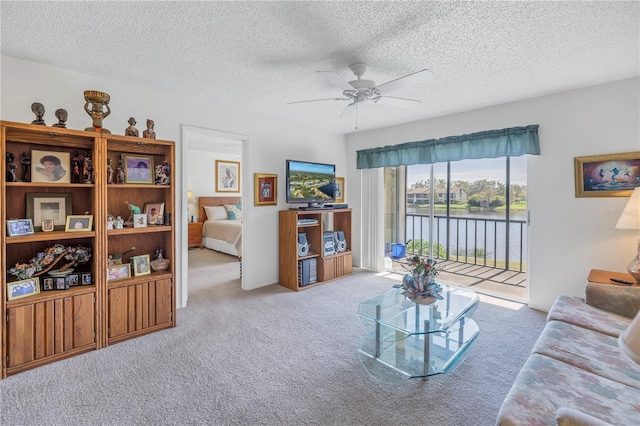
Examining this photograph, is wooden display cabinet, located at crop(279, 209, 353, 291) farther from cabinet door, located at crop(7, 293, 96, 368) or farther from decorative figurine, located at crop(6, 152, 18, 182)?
decorative figurine, located at crop(6, 152, 18, 182)

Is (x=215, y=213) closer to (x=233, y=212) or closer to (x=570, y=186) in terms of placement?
(x=233, y=212)

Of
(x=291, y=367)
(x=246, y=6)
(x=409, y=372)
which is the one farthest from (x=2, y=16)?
(x=409, y=372)

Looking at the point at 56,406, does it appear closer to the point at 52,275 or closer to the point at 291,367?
the point at 52,275

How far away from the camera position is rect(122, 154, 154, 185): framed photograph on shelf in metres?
2.76

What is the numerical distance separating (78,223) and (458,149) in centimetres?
418

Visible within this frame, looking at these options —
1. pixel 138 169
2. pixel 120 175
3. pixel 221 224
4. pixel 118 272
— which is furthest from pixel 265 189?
pixel 221 224

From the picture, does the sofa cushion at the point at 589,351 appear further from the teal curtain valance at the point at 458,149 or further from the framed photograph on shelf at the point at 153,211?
the framed photograph on shelf at the point at 153,211

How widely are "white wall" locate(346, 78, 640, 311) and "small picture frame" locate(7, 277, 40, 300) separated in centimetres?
474

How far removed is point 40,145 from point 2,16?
93cm

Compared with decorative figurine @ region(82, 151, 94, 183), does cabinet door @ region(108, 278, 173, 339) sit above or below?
below

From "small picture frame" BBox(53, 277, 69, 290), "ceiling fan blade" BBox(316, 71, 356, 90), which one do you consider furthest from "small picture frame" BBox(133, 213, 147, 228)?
"ceiling fan blade" BBox(316, 71, 356, 90)

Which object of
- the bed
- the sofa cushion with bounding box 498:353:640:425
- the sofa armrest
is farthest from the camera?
the bed

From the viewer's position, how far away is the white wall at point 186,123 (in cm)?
246

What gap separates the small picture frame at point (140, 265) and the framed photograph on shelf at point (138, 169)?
2.35 feet
